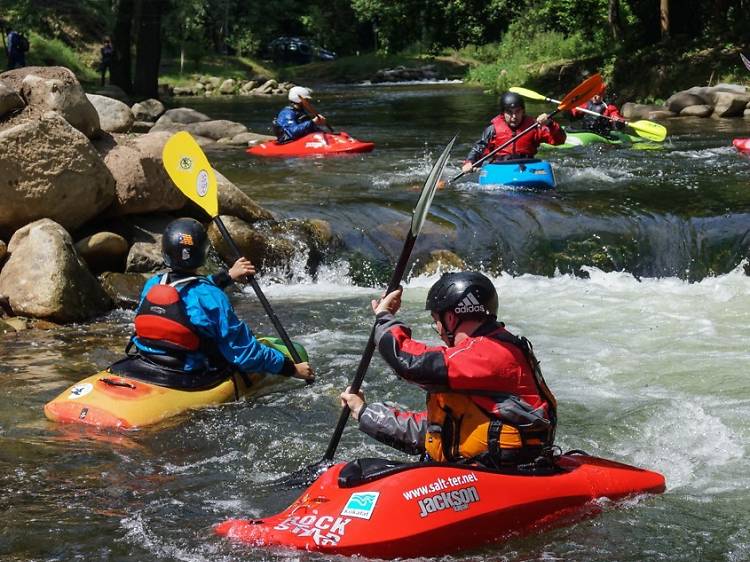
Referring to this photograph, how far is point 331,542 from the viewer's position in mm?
3791

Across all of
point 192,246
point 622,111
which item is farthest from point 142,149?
point 622,111

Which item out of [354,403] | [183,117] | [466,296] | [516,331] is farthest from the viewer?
[183,117]

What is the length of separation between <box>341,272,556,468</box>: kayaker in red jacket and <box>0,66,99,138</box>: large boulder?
5.63m

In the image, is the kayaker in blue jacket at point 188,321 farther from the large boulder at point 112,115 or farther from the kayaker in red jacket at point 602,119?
the kayaker in red jacket at point 602,119

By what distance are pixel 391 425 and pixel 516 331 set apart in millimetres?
3503

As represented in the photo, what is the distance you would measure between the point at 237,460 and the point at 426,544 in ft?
5.11

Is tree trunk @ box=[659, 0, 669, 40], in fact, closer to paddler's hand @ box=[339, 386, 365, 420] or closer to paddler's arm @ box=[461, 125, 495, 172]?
paddler's arm @ box=[461, 125, 495, 172]

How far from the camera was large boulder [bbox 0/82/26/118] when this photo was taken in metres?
8.53

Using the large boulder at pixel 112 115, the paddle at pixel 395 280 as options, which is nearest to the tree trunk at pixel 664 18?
the large boulder at pixel 112 115

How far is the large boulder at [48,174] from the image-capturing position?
26.2 feet

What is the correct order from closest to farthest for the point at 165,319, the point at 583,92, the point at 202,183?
the point at 165,319 → the point at 202,183 → the point at 583,92

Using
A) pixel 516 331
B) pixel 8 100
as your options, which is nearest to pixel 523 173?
pixel 516 331

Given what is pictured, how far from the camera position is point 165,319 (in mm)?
5441

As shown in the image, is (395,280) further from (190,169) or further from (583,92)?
(583,92)
